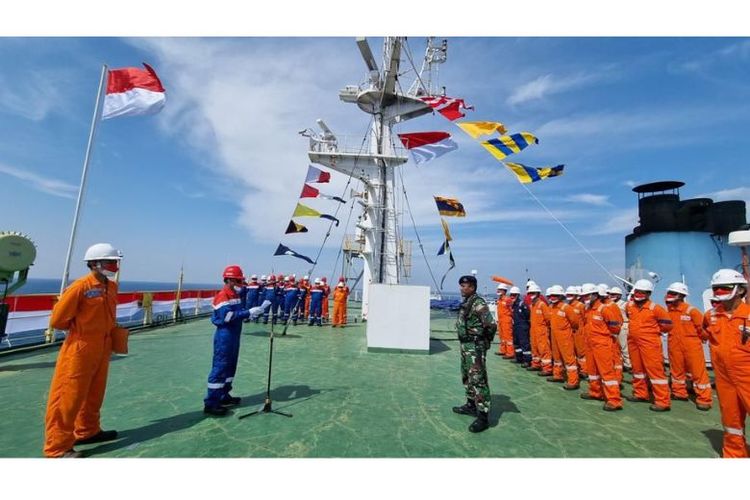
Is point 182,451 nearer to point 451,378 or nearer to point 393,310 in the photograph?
point 451,378

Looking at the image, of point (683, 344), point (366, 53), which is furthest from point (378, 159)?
point (683, 344)

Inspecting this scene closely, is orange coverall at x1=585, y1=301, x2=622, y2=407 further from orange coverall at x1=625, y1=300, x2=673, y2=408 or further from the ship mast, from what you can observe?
the ship mast

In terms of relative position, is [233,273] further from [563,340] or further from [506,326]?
[506,326]

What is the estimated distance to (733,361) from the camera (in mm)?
3209

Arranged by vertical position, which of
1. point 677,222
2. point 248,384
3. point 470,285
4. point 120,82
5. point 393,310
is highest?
point 120,82

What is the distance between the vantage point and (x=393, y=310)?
28.4 feet

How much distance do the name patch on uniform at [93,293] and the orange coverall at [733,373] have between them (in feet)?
21.5

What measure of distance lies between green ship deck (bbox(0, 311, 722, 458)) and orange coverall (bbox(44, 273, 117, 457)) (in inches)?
13.7

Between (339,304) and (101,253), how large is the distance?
10.3 metres

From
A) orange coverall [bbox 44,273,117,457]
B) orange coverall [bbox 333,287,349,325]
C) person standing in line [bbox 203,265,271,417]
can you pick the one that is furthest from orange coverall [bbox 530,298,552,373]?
orange coverall [bbox 333,287,349,325]

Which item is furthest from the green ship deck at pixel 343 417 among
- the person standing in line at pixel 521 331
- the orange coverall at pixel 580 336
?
the orange coverall at pixel 580 336

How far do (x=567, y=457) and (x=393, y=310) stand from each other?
18.0ft

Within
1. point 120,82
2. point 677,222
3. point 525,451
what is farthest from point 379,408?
point 677,222

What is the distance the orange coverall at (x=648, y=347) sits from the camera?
16.8 ft
